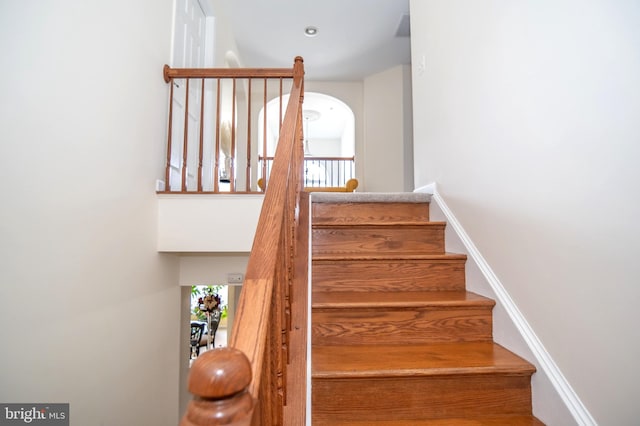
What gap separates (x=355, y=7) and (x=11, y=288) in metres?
4.12

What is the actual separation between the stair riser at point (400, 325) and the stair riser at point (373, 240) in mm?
523

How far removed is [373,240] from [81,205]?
1.49 meters

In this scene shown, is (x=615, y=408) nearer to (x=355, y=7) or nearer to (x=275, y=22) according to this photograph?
(x=355, y=7)

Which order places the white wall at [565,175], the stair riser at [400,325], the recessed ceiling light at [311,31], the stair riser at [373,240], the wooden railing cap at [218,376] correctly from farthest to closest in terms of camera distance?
the recessed ceiling light at [311,31] → the stair riser at [373,240] → the stair riser at [400,325] → the white wall at [565,175] → the wooden railing cap at [218,376]

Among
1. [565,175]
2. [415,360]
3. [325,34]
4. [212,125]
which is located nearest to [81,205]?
[415,360]

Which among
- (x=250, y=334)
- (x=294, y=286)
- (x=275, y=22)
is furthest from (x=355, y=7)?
(x=250, y=334)

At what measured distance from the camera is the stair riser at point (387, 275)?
1.70 metres

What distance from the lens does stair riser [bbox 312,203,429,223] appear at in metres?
2.13

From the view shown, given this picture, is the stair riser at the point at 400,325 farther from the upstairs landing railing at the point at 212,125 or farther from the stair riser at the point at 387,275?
the upstairs landing railing at the point at 212,125

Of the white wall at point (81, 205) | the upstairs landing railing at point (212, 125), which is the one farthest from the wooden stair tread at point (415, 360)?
the upstairs landing railing at point (212, 125)

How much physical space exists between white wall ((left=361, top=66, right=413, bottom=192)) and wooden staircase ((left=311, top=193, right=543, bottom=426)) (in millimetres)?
3078

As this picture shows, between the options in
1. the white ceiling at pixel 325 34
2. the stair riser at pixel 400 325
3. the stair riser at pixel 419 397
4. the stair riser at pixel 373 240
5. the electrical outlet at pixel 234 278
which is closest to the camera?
the stair riser at pixel 419 397

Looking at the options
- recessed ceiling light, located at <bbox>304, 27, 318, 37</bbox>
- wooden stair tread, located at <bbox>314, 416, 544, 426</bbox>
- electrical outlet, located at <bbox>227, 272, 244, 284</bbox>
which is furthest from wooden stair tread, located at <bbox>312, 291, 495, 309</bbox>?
recessed ceiling light, located at <bbox>304, 27, 318, 37</bbox>

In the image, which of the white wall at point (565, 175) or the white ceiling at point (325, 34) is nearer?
the white wall at point (565, 175)
